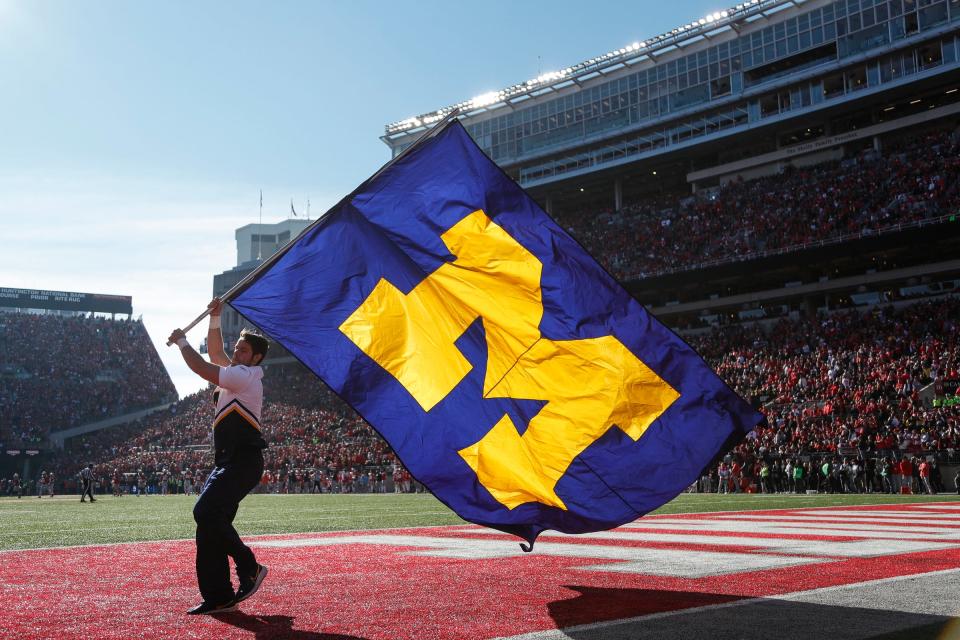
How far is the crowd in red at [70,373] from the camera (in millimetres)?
61750

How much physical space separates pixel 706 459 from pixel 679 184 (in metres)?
61.1

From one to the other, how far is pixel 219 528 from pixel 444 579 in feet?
6.90

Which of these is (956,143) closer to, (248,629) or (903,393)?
(903,393)

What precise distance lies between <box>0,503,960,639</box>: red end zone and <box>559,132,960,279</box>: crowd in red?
119 feet

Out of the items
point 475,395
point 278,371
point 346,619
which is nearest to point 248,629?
point 346,619

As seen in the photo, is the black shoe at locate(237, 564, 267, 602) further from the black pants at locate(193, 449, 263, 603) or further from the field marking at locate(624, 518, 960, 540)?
the field marking at locate(624, 518, 960, 540)

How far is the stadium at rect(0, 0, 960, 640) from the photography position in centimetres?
584

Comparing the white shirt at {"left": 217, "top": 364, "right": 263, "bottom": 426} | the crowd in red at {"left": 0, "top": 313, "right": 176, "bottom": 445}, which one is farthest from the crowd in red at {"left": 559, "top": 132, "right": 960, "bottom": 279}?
the white shirt at {"left": 217, "top": 364, "right": 263, "bottom": 426}

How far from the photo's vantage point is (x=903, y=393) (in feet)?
104

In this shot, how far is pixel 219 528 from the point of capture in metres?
5.53

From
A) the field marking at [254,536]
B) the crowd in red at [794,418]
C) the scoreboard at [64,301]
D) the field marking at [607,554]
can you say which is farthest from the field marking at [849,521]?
the scoreboard at [64,301]

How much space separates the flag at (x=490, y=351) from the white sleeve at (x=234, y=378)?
618mm

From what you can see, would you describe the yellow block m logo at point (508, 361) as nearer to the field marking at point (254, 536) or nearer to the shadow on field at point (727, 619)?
the shadow on field at point (727, 619)

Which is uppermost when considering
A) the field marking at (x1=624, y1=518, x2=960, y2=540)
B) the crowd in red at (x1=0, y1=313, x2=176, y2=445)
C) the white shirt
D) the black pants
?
the crowd in red at (x1=0, y1=313, x2=176, y2=445)
